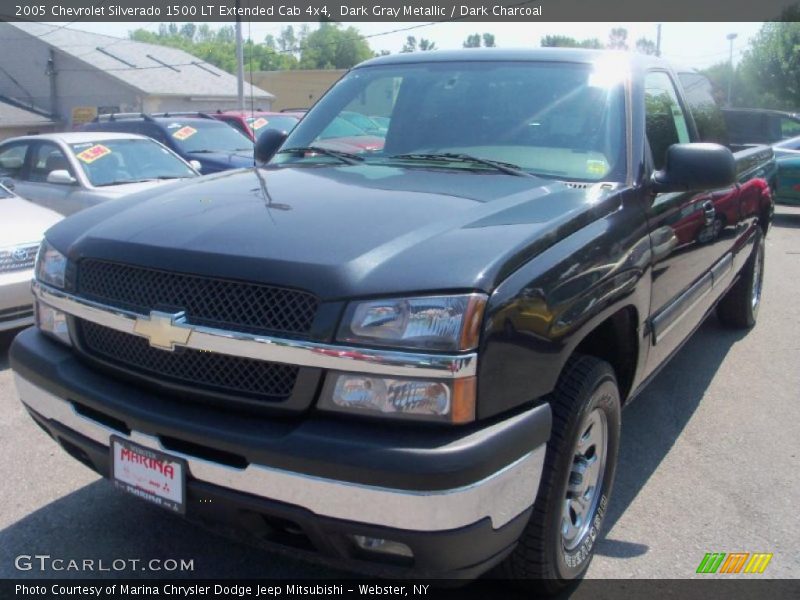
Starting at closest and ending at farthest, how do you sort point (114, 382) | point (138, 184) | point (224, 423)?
point (224, 423), point (114, 382), point (138, 184)

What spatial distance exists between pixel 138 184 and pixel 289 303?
7066mm

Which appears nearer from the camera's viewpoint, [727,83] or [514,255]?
[514,255]

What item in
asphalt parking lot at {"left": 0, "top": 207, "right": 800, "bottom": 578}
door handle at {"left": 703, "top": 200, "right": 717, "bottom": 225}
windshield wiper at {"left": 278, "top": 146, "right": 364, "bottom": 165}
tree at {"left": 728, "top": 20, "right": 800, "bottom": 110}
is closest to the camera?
asphalt parking lot at {"left": 0, "top": 207, "right": 800, "bottom": 578}

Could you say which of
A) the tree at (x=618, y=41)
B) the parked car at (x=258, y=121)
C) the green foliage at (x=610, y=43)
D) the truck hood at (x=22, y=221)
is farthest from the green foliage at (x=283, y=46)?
the truck hood at (x=22, y=221)

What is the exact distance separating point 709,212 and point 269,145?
2344mm

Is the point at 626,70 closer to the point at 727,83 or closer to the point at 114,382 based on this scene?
the point at 114,382

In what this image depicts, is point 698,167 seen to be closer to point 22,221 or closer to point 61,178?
point 22,221

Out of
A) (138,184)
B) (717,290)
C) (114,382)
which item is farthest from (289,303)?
(138,184)

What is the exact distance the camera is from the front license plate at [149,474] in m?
2.45

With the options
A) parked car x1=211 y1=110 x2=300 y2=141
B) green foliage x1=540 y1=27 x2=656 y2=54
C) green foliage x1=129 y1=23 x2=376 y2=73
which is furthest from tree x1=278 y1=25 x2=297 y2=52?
parked car x1=211 y1=110 x2=300 y2=141

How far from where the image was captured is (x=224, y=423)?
2.38 meters

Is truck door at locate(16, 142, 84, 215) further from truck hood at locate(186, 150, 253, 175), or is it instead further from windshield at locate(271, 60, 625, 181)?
windshield at locate(271, 60, 625, 181)

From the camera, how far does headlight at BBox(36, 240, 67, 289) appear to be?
2939mm

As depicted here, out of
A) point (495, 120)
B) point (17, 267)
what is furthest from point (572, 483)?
point (17, 267)
